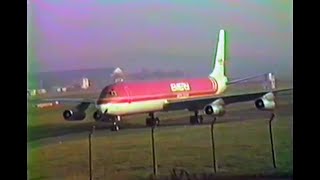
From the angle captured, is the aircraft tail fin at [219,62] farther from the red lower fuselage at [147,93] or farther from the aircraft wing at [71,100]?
the aircraft wing at [71,100]

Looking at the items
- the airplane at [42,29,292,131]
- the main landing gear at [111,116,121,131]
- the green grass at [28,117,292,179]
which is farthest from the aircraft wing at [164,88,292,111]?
the main landing gear at [111,116,121,131]

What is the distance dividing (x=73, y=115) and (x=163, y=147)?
0.44m

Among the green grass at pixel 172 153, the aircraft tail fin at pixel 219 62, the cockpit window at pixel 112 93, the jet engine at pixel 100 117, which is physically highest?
the aircraft tail fin at pixel 219 62

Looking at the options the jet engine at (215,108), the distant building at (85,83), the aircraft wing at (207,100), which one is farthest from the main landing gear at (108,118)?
the jet engine at (215,108)

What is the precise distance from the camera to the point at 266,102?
9.74 ft

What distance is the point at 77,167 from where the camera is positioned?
9.25ft

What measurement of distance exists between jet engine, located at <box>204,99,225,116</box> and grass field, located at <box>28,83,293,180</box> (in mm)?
40

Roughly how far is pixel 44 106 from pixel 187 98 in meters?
0.66

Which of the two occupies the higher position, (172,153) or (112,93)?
(112,93)

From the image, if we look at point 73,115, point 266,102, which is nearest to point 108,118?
point 73,115

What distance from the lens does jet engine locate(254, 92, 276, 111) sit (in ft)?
9.72

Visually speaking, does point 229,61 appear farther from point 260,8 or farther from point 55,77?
point 55,77

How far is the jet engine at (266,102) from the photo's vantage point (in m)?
2.96

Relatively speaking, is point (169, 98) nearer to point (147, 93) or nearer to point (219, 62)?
point (147, 93)
